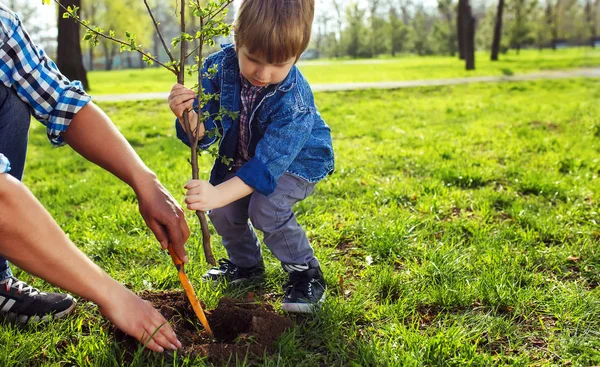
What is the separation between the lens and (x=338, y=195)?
3951mm

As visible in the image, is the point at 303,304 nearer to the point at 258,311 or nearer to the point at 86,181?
the point at 258,311

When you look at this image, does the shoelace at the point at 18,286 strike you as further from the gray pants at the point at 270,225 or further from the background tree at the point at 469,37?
the background tree at the point at 469,37

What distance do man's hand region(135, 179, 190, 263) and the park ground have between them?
41 cm

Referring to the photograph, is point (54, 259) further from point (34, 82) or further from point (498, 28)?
point (498, 28)

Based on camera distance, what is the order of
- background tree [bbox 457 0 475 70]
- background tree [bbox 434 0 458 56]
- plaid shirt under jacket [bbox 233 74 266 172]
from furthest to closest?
background tree [bbox 434 0 458 56]
background tree [bbox 457 0 475 70]
plaid shirt under jacket [bbox 233 74 266 172]

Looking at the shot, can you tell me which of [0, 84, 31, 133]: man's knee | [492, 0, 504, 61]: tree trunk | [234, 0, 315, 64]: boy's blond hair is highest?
[492, 0, 504, 61]: tree trunk

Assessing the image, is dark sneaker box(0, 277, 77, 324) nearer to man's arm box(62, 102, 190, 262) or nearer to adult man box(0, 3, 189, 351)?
adult man box(0, 3, 189, 351)

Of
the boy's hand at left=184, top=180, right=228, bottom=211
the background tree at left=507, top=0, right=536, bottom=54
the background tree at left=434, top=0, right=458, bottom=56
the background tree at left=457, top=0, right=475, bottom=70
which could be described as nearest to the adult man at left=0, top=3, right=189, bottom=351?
the boy's hand at left=184, top=180, right=228, bottom=211

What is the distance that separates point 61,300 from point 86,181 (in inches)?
97.1

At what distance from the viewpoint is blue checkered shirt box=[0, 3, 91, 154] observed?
79.4 inches

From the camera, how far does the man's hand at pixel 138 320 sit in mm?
1690

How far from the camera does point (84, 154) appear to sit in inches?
82.2

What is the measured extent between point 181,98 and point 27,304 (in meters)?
1.05

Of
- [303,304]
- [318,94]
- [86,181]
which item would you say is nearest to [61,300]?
[303,304]
